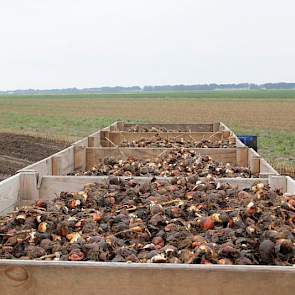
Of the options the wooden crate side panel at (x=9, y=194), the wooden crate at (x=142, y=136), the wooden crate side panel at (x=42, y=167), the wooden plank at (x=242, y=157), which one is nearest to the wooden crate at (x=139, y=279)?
the wooden crate side panel at (x=9, y=194)

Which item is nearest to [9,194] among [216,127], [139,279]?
[139,279]

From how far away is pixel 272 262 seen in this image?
2508mm

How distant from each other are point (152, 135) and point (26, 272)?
7.16 metres

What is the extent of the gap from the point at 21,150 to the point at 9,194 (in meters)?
15.3

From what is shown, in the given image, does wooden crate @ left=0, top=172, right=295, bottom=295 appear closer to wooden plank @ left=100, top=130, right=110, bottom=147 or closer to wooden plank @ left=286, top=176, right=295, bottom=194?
wooden plank @ left=286, top=176, right=295, bottom=194

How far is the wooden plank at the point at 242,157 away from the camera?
6270 millimetres

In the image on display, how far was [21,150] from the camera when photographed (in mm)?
18859

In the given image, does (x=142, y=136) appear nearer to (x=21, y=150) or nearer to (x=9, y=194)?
(x=9, y=194)

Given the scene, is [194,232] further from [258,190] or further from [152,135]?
[152,135]

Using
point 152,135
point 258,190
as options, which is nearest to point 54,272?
point 258,190

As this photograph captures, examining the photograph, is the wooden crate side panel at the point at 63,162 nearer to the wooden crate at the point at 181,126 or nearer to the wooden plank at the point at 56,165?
the wooden plank at the point at 56,165

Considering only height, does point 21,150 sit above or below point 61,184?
below

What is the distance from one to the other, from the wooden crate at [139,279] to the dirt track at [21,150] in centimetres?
1178

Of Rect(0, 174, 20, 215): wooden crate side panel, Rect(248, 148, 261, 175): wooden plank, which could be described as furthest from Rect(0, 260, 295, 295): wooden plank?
Rect(248, 148, 261, 175): wooden plank
